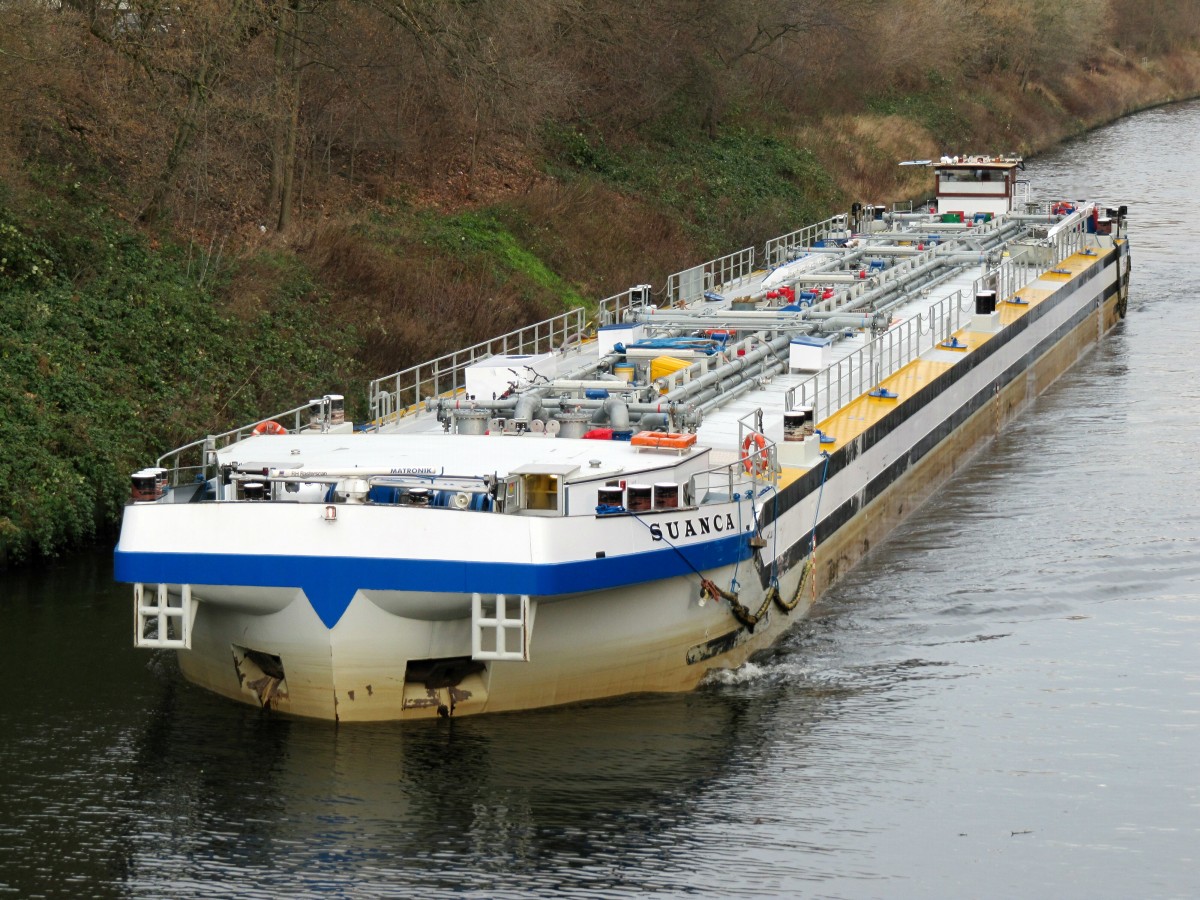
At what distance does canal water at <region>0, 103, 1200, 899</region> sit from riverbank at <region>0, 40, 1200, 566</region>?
8.47 feet

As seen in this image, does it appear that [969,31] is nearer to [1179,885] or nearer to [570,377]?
[570,377]

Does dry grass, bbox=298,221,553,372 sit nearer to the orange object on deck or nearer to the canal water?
the canal water

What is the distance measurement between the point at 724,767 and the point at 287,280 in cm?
1808

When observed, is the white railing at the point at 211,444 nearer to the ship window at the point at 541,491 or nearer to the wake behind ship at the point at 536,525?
the wake behind ship at the point at 536,525

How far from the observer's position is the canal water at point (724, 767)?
14250 millimetres

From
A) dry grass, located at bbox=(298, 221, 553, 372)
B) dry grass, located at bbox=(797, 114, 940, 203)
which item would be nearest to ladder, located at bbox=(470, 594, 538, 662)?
dry grass, located at bbox=(298, 221, 553, 372)

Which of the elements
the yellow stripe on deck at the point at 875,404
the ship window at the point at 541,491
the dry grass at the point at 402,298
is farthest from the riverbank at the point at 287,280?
the yellow stripe on deck at the point at 875,404

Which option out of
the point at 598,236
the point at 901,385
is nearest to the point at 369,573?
the point at 901,385

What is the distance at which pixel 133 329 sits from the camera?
27.3 m

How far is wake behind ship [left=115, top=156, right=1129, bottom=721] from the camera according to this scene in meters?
16.5

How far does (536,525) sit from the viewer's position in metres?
16.3

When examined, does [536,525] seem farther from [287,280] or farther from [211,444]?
[287,280]

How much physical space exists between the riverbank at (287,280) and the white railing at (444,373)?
46cm

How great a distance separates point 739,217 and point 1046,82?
34973mm
